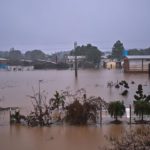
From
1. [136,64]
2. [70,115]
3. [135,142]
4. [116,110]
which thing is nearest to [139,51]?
[136,64]

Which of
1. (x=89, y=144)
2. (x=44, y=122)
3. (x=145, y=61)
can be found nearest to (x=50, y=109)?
(x=44, y=122)

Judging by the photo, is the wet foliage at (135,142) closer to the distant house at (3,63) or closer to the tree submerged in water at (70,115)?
the tree submerged in water at (70,115)

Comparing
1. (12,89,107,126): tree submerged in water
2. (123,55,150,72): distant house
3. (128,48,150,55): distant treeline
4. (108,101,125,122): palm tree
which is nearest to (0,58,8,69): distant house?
(123,55,150,72): distant house

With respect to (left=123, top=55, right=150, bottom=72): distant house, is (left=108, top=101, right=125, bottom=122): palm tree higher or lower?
lower

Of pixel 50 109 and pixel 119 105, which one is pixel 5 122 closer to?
pixel 50 109

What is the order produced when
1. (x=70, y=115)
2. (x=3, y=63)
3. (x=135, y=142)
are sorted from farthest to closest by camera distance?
(x=3, y=63)
(x=70, y=115)
(x=135, y=142)

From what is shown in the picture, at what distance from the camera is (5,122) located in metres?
Answer: 8.50

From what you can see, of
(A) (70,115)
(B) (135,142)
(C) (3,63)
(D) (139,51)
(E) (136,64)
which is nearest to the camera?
(B) (135,142)

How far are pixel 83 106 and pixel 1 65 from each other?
3124 centimetres

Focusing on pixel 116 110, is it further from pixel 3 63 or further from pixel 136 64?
pixel 3 63

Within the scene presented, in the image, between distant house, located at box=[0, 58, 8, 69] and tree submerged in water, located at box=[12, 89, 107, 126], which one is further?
distant house, located at box=[0, 58, 8, 69]

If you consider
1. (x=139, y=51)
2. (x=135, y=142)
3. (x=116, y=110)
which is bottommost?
(x=116, y=110)

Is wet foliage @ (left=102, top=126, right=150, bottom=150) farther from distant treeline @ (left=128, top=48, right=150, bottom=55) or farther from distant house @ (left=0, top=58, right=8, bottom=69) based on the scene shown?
distant treeline @ (left=128, top=48, right=150, bottom=55)

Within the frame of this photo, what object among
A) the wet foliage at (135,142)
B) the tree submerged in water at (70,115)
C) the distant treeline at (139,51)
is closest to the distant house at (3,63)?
the distant treeline at (139,51)
